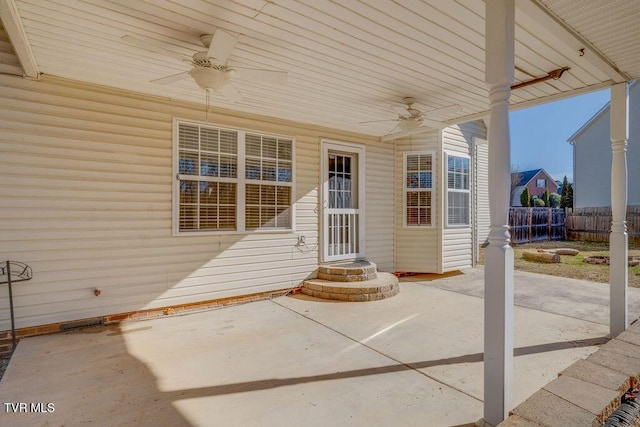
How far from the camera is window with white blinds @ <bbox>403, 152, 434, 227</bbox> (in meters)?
6.75

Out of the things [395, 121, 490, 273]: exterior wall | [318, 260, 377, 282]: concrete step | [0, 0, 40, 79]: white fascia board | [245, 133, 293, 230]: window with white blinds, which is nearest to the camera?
[0, 0, 40, 79]: white fascia board

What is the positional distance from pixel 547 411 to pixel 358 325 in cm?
235

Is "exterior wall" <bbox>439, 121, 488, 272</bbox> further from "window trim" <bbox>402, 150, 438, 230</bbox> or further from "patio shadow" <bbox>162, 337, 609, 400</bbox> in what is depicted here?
"patio shadow" <bbox>162, 337, 609, 400</bbox>

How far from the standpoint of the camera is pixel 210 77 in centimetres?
296

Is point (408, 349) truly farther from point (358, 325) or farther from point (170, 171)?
point (170, 171)

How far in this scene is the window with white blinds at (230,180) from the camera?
4.59m

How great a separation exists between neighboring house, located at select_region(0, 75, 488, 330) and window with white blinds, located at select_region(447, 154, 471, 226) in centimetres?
4

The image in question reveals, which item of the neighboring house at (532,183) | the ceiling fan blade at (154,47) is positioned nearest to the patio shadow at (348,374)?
the ceiling fan blade at (154,47)

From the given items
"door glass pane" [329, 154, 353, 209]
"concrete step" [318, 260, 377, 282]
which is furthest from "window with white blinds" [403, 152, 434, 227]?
"concrete step" [318, 260, 377, 282]

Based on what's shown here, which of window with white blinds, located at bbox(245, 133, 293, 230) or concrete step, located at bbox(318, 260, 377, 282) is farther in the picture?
concrete step, located at bbox(318, 260, 377, 282)

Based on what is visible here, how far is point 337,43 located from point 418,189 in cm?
435

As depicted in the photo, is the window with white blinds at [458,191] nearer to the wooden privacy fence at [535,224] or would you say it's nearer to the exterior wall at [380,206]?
the exterior wall at [380,206]

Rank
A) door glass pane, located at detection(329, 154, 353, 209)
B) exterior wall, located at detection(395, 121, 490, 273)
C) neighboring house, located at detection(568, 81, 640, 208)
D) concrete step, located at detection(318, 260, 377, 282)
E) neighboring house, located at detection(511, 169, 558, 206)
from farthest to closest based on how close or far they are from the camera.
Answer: neighboring house, located at detection(511, 169, 558, 206)
neighboring house, located at detection(568, 81, 640, 208)
exterior wall, located at detection(395, 121, 490, 273)
door glass pane, located at detection(329, 154, 353, 209)
concrete step, located at detection(318, 260, 377, 282)

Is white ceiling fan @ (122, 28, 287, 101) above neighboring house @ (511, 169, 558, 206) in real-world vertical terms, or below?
below
